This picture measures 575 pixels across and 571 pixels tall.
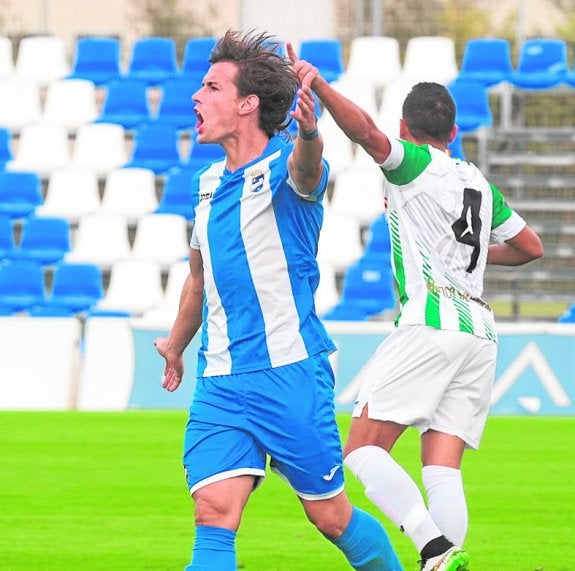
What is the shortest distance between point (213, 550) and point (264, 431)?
0.42 meters

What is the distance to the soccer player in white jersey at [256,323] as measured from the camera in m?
4.58

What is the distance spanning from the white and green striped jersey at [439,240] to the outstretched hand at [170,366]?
87 cm

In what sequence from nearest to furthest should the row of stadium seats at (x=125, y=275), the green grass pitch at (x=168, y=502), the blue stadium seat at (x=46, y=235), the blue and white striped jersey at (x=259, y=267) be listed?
the blue and white striped jersey at (x=259, y=267) → the green grass pitch at (x=168, y=502) → the row of stadium seats at (x=125, y=275) → the blue stadium seat at (x=46, y=235)

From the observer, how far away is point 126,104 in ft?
56.8

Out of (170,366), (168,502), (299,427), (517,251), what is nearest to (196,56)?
(168,502)

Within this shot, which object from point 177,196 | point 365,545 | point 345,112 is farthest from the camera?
point 177,196

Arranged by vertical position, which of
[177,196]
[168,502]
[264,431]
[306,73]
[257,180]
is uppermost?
[306,73]

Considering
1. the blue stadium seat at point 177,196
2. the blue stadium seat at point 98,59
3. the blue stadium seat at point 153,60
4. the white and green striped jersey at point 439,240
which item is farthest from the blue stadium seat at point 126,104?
the white and green striped jersey at point 439,240

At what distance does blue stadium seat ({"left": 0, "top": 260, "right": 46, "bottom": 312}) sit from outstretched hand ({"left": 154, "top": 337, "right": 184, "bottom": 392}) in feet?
31.4

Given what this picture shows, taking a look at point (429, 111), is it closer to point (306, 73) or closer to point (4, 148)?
point (306, 73)

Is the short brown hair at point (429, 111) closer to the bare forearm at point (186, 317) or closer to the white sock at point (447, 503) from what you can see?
the bare forearm at point (186, 317)

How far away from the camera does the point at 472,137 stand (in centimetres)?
1655

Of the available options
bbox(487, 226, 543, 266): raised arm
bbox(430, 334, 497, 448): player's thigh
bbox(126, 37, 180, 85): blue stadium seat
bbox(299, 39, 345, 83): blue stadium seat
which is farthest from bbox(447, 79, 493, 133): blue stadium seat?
bbox(430, 334, 497, 448): player's thigh

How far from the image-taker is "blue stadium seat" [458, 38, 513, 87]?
16.7 m
